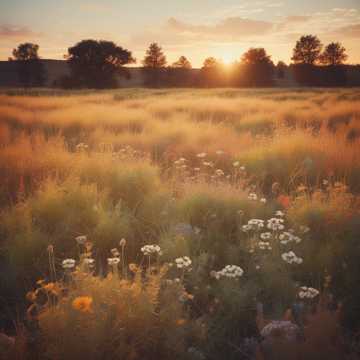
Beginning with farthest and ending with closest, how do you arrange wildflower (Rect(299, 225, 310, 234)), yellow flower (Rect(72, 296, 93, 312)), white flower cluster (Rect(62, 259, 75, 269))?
wildflower (Rect(299, 225, 310, 234)), white flower cluster (Rect(62, 259, 75, 269)), yellow flower (Rect(72, 296, 93, 312))

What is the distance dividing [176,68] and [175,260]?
58.7 metres

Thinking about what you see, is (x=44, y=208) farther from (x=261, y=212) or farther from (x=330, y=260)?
(x=330, y=260)

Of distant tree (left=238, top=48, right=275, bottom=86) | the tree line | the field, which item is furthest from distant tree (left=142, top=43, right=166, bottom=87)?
the field

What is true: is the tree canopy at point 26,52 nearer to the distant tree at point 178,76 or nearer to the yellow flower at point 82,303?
the distant tree at point 178,76

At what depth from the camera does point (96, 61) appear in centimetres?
4494

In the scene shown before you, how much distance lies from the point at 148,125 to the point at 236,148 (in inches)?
178

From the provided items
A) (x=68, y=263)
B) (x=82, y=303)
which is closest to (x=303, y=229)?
(x=68, y=263)

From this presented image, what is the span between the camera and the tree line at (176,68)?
45.3 metres

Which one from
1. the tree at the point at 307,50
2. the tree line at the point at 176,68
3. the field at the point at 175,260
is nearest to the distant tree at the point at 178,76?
the tree line at the point at 176,68

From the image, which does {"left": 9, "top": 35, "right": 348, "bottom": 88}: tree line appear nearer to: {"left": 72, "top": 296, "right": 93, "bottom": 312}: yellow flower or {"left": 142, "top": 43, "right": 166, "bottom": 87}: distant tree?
{"left": 142, "top": 43, "right": 166, "bottom": 87}: distant tree

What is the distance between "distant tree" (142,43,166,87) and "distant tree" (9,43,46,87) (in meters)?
17.2

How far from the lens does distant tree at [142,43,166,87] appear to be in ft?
179

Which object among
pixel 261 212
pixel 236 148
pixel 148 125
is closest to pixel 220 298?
pixel 261 212

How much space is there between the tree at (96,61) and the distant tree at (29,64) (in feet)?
22.9
